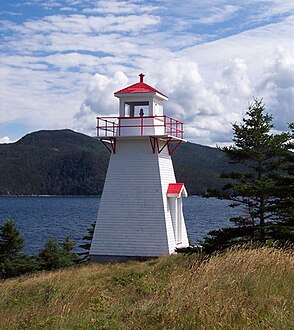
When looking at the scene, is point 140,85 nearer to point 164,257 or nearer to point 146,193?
point 146,193

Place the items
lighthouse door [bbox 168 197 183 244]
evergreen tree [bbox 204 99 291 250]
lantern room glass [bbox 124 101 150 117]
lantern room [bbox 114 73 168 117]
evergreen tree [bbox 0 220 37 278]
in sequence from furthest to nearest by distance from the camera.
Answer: evergreen tree [bbox 0 220 37 278] → lighthouse door [bbox 168 197 183 244] → lantern room glass [bbox 124 101 150 117] → lantern room [bbox 114 73 168 117] → evergreen tree [bbox 204 99 291 250]

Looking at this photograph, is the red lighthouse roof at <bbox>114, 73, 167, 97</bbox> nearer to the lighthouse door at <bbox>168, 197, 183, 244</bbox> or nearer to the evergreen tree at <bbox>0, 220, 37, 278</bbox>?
the lighthouse door at <bbox>168, 197, 183, 244</bbox>

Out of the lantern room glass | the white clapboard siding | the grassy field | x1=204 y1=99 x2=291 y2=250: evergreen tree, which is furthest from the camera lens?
the lantern room glass

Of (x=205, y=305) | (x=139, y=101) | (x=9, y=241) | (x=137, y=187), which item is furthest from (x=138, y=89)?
(x=205, y=305)

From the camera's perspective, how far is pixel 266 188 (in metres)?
17.1

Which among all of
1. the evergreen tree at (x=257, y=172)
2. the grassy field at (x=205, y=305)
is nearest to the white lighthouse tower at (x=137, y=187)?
the evergreen tree at (x=257, y=172)

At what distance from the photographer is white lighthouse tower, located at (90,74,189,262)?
2139 cm

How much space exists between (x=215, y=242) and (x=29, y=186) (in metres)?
182

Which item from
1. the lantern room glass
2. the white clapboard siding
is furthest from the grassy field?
the lantern room glass

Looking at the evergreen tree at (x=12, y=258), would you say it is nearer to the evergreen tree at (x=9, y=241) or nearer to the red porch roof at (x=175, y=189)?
the evergreen tree at (x=9, y=241)

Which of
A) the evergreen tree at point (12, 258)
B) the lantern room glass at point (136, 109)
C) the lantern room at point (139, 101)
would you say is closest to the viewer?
the lantern room at point (139, 101)

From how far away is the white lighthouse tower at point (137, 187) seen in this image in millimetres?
21391

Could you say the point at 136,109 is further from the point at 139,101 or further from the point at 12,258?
the point at 12,258

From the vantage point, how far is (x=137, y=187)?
71.3ft
